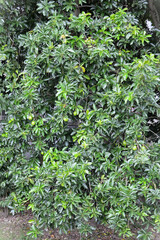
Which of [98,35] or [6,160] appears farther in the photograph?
[6,160]

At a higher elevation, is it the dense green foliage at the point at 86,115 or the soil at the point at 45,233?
the dense green foliage at the point at 86,115

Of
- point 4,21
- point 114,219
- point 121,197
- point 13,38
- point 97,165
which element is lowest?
point 114,219

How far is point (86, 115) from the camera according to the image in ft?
8.33

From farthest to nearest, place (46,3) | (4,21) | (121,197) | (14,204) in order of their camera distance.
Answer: (14,204), (4,21), (46,3), (121,197)

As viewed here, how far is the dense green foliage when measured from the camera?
237 centimetres

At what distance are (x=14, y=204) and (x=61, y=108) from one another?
1577mm

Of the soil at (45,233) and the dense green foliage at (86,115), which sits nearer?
the dense green foliage at (86,115)

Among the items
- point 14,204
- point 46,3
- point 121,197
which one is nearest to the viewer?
point 121,197

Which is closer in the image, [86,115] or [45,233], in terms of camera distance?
[86,115]

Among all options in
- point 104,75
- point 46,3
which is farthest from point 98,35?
point 46,3

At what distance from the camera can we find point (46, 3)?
8.34ft

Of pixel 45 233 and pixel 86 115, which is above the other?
pixel 86 115

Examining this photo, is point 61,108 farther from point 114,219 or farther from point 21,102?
point 114,219

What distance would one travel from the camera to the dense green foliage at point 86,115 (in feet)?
7.76
